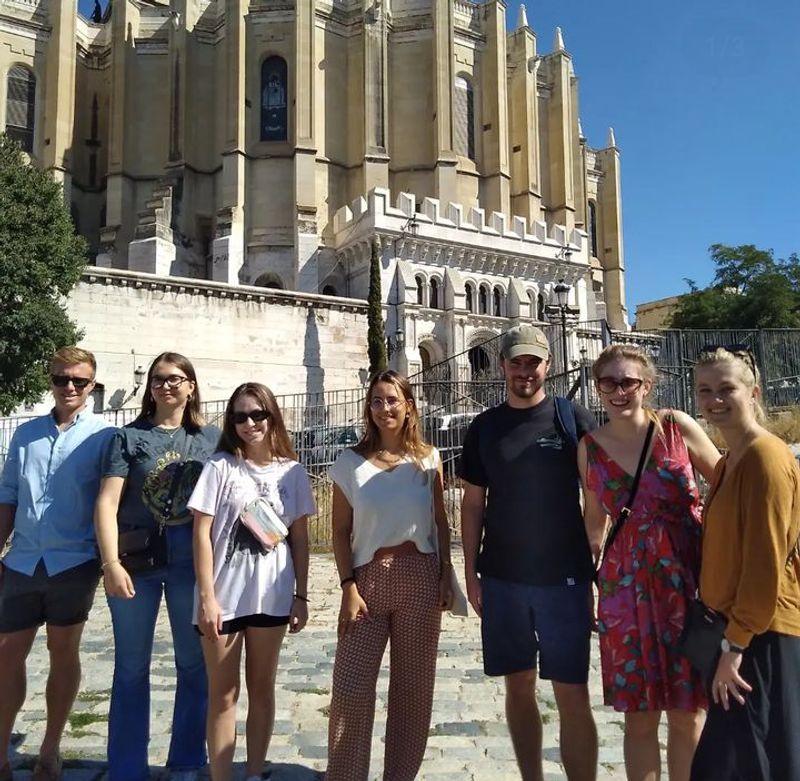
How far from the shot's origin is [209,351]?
73.5ft

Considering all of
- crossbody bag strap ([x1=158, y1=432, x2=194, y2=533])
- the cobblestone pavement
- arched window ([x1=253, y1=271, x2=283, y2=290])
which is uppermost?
arched window ([x1=253, y1=271, x2=283, y2=290])

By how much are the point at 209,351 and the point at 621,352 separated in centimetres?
2102

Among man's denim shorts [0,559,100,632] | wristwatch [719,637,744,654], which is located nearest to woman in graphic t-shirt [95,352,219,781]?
man's denim shorts [0,559,100,632]

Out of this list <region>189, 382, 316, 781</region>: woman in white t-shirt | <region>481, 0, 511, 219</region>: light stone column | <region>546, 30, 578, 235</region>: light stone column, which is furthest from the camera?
<region>546, 30, 578, 235</region>: light stone column

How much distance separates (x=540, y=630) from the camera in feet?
9.09

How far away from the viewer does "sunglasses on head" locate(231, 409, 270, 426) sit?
2.96 metres

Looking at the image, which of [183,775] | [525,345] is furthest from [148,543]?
[525,345]

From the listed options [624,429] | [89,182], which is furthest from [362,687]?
[89,182]

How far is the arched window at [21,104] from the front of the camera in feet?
104

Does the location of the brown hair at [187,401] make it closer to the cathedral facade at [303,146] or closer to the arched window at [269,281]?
the cathedral facade at [303,146]

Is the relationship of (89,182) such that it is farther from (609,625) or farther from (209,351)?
(609,625)

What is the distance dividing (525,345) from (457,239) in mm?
26389

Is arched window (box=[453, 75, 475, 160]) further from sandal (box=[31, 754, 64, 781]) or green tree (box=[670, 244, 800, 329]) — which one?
sandal (box=[31, 754, 64, 781])

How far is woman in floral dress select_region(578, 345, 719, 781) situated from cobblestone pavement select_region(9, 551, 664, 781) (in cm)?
79
